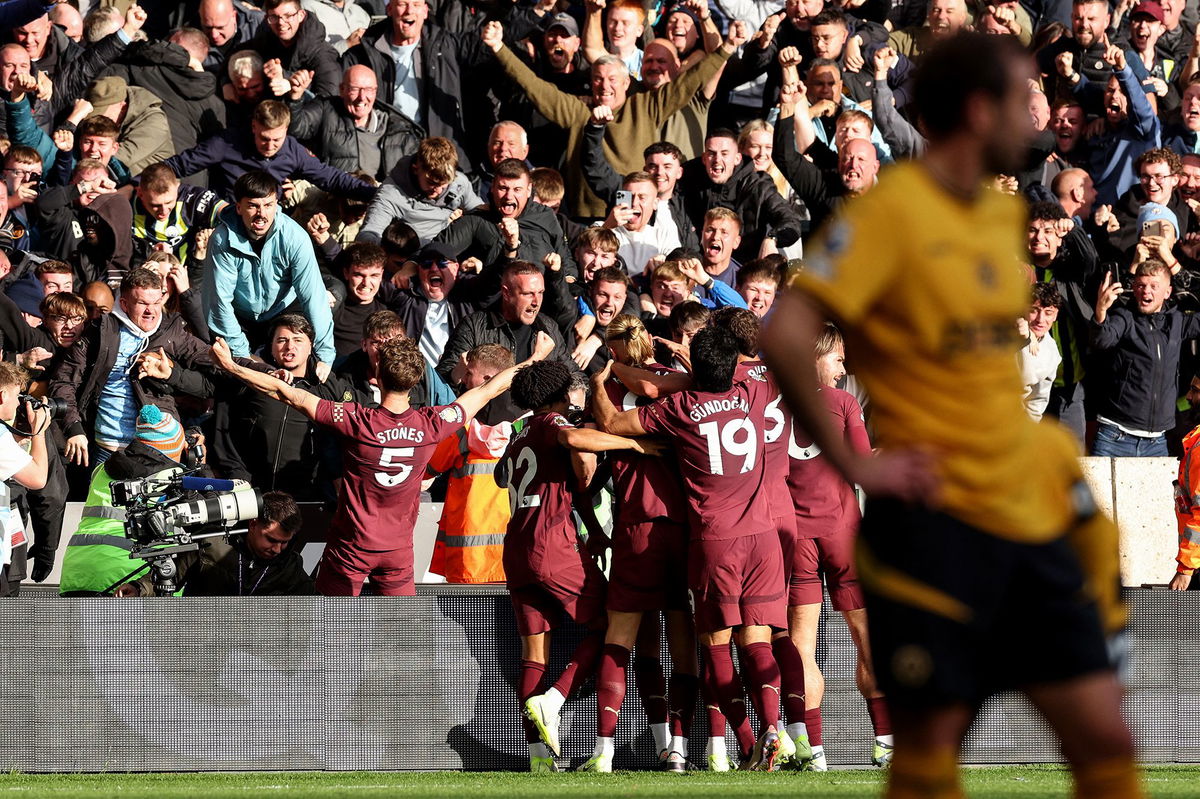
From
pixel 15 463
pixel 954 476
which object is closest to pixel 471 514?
pixel 15 463

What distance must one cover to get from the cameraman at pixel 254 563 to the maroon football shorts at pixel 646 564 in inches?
81.5

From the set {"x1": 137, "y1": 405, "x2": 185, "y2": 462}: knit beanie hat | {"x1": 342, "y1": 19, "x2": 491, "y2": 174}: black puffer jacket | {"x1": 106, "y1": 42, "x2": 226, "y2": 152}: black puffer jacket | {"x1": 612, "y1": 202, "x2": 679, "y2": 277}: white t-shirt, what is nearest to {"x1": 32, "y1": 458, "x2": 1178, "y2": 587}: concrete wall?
{"x1": 137, "y1": 405, "x2": 185, "y2": 462}: knit beanie hat

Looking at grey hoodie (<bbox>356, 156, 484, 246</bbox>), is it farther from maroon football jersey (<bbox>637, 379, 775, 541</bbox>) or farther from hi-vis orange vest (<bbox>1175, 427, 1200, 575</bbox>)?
hi-vis orange vest (<bbox>1175, 427, 1200, 575</bbox>)

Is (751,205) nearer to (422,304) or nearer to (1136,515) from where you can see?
(422,304)

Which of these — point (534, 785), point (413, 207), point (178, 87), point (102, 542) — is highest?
point (178, 87)

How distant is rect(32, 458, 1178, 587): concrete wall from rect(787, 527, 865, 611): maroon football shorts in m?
2.61

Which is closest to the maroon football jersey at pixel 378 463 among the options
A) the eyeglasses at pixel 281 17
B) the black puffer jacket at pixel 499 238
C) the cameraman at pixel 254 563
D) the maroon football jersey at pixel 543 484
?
the cameraman at pixel 254 563

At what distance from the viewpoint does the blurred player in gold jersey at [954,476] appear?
3.60 meters

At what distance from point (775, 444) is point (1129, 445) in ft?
14.4

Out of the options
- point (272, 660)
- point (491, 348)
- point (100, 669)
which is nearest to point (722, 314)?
point (491, 348)

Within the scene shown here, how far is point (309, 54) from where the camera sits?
13805 millimetres

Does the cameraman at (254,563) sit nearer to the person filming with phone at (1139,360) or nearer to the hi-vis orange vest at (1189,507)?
the hi-vis orange vest at (1189,507)

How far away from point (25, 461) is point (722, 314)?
390cm

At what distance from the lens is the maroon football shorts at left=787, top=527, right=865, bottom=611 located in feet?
29.0
